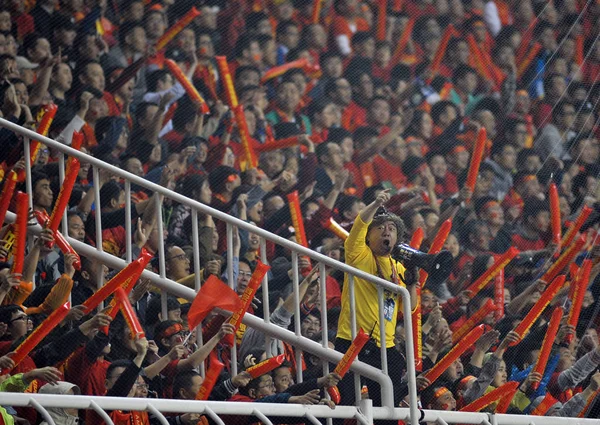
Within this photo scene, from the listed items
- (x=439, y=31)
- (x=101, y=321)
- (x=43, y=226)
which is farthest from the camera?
(x=439, y=31)

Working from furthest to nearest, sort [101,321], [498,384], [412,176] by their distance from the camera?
[412,176] < [498,384] < [101,321]

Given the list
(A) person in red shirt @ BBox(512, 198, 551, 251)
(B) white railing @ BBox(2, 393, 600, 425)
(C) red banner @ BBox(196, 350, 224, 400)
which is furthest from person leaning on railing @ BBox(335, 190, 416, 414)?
(A) person in red shirt @ BBox(512, 198, 551, 251)

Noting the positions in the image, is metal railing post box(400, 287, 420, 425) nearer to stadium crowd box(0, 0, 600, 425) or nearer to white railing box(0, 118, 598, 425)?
white railing box(0, 118, 598, 425)

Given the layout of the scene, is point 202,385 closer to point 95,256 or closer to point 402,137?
point 95,256

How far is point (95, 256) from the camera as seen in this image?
6.40 meters

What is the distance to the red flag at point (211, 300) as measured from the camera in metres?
6.13

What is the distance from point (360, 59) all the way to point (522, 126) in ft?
3.90

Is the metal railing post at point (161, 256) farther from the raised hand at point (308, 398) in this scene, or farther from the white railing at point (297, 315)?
the raised hand at point (308, 398)

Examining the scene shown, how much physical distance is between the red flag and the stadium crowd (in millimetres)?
109

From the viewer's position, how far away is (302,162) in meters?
8.84

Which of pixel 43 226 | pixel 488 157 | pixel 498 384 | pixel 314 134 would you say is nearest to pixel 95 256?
pixel 43 226

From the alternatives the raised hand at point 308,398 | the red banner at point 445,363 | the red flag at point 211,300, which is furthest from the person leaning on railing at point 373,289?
the red flag at point 211,300

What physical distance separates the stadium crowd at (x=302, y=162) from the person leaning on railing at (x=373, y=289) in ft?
0.36

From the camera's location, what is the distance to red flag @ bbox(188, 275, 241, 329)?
6129mm
